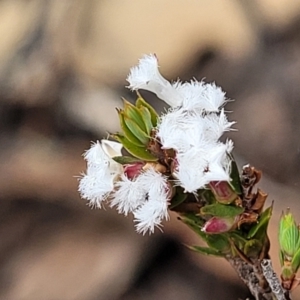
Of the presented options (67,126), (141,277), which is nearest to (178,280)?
(141,277)

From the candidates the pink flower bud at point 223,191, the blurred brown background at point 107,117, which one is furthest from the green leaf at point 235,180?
the blurred brown background at point 107,117

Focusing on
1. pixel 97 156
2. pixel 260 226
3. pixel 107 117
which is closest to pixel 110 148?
pixel 97 156

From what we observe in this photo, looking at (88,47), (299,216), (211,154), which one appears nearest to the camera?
(211,154)

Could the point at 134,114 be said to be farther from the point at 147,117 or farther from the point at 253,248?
the point at 253,248

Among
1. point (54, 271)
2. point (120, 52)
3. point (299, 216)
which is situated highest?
point (120, 52)

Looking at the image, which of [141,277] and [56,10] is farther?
[56,10]

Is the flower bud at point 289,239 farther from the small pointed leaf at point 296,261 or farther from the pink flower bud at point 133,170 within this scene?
the pink flower bud at point 133,170

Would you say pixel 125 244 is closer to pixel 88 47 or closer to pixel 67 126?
pixel 67 126
